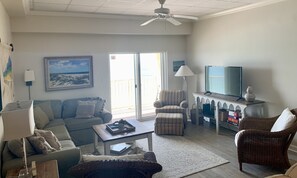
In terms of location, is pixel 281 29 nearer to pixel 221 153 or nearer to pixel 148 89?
pixel 221 153

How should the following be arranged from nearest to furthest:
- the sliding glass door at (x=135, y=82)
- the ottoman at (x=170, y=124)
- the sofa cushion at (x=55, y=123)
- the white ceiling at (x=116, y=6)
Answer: the white ceiling at (x=116, y=6), the sofa cushion at (x=55, y=123), the ottoman at (x=170, y=124), the sliding glass door at (x=135, y=82)

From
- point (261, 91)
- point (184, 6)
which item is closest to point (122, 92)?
point (184, 6)

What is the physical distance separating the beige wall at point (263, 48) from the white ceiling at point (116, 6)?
31 centimetres

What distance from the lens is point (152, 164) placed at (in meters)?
1.94

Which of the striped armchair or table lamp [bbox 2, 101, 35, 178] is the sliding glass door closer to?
the striped armchair

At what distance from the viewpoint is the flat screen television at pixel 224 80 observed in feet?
15.7

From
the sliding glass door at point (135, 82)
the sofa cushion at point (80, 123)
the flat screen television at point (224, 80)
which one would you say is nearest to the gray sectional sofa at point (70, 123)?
the sofa cushion at point (80, 123)

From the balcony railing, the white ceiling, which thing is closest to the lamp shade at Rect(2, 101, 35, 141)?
the white ceiling

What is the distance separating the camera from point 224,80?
511 centimetres


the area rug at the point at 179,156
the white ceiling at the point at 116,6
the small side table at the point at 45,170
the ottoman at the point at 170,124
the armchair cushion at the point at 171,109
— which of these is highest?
the white ceiling at the point at 116,6

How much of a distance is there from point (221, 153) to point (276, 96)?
149cm

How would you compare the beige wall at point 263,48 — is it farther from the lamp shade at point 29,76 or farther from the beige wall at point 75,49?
the lamp shade at point 29,76

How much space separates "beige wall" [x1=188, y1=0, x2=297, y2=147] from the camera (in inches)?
161

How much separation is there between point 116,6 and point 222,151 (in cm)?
325
